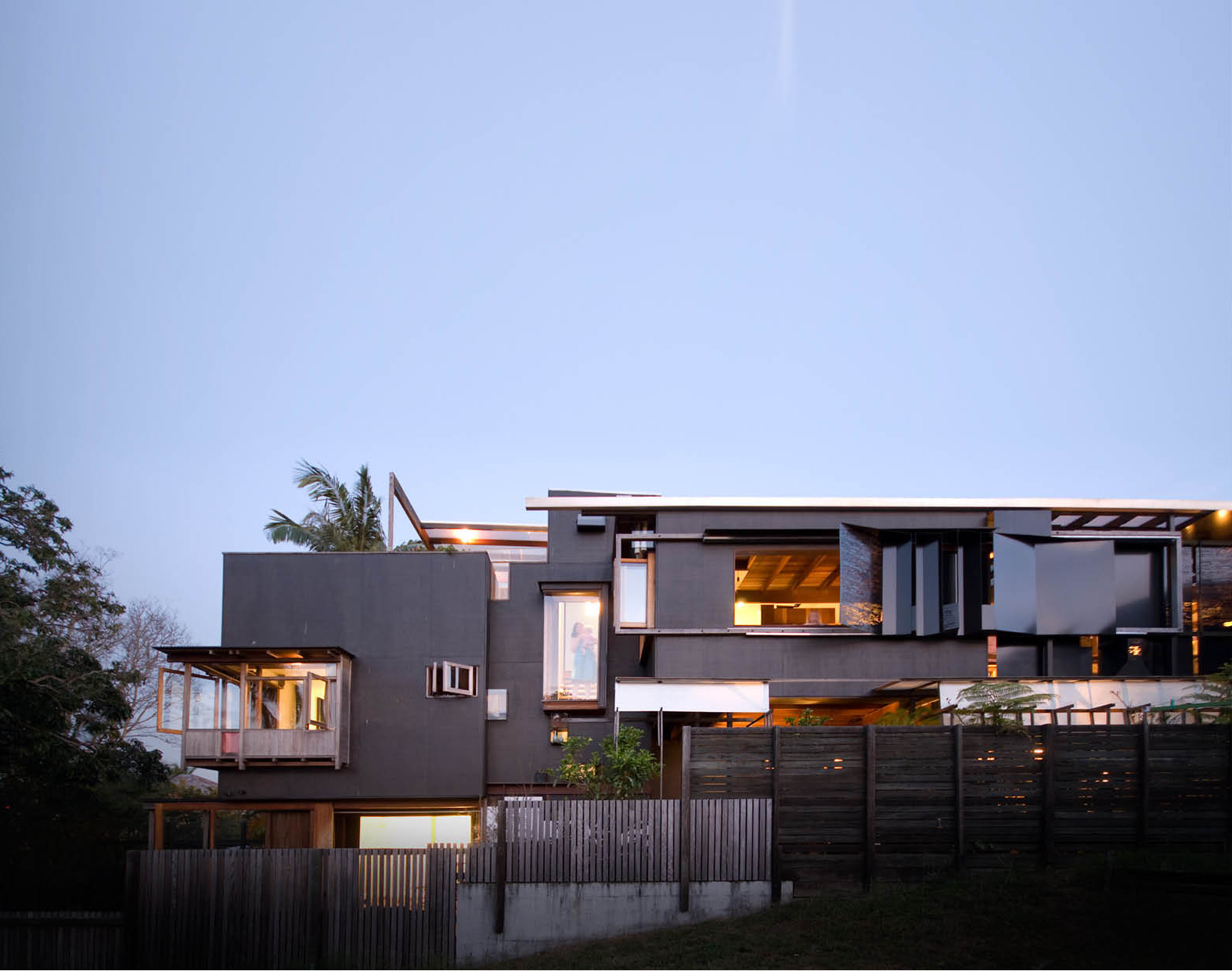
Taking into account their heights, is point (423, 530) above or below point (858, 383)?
below

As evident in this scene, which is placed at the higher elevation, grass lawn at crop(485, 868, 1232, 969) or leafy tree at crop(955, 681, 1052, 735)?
leafy tree at crop(955, 681, 1052, 735)

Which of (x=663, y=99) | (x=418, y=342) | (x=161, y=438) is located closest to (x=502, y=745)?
(x=663, y=99)

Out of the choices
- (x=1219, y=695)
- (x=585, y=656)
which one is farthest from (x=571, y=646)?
(x=1219, y=695)

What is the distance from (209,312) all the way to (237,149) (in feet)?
56.6

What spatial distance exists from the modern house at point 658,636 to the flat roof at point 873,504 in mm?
65

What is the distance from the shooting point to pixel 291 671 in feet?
81.3

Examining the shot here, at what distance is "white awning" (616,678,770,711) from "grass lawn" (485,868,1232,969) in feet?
21.3

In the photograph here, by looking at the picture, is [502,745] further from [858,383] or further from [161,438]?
[858,383]

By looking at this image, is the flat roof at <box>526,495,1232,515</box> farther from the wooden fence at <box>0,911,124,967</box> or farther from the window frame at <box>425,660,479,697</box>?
the wooden fence at <box>0,911,124,967</box>

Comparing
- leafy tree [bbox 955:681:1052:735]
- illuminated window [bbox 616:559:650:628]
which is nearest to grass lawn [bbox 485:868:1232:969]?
leafy tree [bbox 955:681:1052:735]

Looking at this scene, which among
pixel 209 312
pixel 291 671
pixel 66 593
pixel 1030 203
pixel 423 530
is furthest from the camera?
pixel 209 312

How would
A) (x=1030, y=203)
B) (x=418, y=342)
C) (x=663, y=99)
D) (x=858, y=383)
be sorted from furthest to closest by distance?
(x=418, y=342) → (x=858, y=383) → (x=1030, y=203) → (x=663, y=99)

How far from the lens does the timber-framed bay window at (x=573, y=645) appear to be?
2564 cm

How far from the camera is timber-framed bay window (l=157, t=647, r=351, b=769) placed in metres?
23.8
